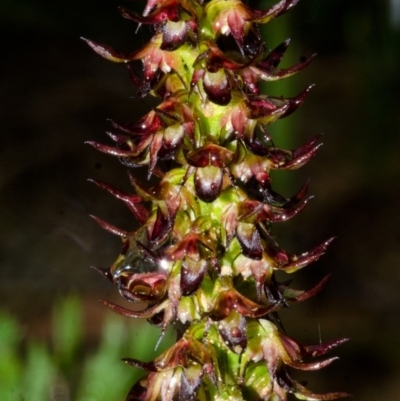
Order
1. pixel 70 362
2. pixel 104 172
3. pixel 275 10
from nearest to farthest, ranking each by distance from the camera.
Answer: pixel 275 10 < pixel 70 362 < pixel 104 172

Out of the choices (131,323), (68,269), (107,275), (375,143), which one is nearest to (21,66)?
(68,269)

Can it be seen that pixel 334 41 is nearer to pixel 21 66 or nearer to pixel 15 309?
pixel 21 66

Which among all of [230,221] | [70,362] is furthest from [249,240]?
[70,362]

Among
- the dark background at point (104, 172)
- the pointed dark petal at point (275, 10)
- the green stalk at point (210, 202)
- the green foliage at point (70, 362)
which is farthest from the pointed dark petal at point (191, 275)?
the dark background at point (104, 172)

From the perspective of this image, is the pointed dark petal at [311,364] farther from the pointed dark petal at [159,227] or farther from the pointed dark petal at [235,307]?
the pointed dark petal at [159,227]

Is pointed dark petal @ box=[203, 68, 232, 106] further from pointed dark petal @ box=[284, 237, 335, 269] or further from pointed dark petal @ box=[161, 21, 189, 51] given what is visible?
pointed dark petal @ box=[284, 237, 335, 269]

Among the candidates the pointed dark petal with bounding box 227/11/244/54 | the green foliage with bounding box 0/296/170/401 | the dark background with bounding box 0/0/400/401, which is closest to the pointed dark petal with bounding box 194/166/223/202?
the pointed dark petal with bounding box 227/11/244/54

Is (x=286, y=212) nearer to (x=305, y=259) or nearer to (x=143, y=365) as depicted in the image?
(x=305, y=259)
